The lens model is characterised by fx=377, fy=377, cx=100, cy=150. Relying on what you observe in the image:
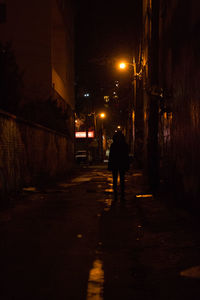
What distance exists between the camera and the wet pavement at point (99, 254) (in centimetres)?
385

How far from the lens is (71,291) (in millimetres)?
3791

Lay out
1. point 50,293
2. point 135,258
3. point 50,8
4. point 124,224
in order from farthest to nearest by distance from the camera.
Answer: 1. point 50,8
2. point 124,224
3. point 135,258
4. point 50,293

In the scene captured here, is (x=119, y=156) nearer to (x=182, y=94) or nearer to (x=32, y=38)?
(x=182, y=94)

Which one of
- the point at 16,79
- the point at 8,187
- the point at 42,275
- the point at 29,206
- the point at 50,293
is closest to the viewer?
the point at 50,293

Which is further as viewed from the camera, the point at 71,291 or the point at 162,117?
the point at 162,117

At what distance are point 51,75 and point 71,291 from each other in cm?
2285

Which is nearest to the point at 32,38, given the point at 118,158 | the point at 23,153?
the point at 23,153

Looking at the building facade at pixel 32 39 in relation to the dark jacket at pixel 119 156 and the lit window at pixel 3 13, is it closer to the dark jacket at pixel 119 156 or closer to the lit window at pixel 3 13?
the lit window at pixel 3 13

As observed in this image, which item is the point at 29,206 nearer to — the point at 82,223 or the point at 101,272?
the point at 82,223

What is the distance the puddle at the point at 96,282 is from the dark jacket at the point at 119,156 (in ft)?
20.9

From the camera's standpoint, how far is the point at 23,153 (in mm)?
13320

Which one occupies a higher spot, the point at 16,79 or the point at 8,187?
the point at 16,79

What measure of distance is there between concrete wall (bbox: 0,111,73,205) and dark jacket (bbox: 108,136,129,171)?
3.04 m

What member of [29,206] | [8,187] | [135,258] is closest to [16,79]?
[8,187]
